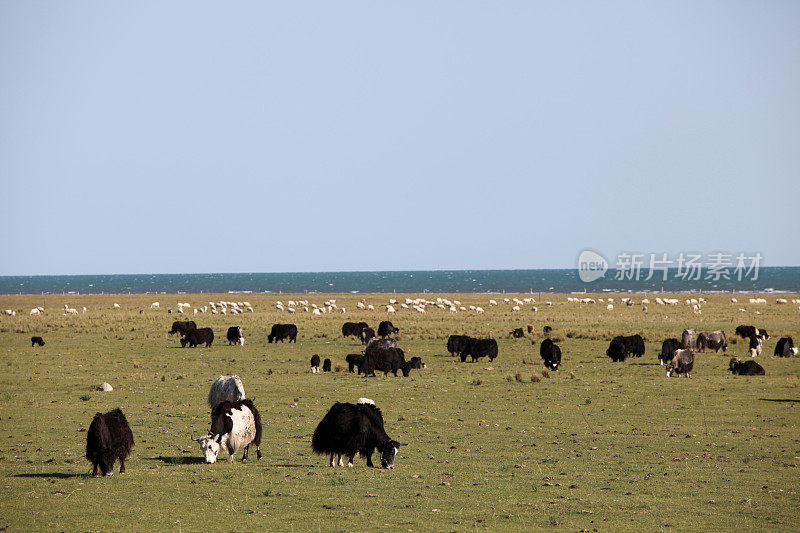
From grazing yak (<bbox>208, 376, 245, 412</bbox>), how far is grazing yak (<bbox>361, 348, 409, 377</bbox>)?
53.1 feet

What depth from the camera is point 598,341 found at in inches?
2270

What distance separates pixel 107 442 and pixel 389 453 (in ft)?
19.3

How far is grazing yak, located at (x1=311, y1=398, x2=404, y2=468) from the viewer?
18.7 metres

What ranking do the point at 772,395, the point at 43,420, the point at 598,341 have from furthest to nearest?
the point at 598,341, the point at 772,395, the point at 43,420

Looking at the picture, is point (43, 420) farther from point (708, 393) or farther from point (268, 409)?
point (708, 393)

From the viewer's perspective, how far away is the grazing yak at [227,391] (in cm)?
2298

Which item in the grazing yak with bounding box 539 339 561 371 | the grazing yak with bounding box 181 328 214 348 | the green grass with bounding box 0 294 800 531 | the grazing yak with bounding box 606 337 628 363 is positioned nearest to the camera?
the green grass with bounding box 0 294 800 531

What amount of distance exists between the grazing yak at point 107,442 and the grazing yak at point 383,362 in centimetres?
2242

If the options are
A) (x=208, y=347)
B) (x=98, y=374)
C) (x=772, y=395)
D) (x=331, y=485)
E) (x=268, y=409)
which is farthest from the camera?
(x=208, y=347)

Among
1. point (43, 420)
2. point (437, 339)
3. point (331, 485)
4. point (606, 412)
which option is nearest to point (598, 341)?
point (437, 339)

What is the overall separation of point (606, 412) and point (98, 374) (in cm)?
2359

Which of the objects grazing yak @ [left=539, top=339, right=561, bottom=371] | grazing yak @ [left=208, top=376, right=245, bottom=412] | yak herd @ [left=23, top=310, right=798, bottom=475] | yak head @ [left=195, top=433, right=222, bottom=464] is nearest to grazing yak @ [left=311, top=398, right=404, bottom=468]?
yak herd @ [left=23, top=310, right=798, bottom=475]

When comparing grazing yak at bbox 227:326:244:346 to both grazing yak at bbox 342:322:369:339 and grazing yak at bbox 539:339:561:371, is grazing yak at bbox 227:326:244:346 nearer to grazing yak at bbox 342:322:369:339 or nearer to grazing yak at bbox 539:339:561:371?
grazing yak at bbox 342:322:369:339

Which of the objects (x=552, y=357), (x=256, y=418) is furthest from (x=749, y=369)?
(x=256, y=418)
